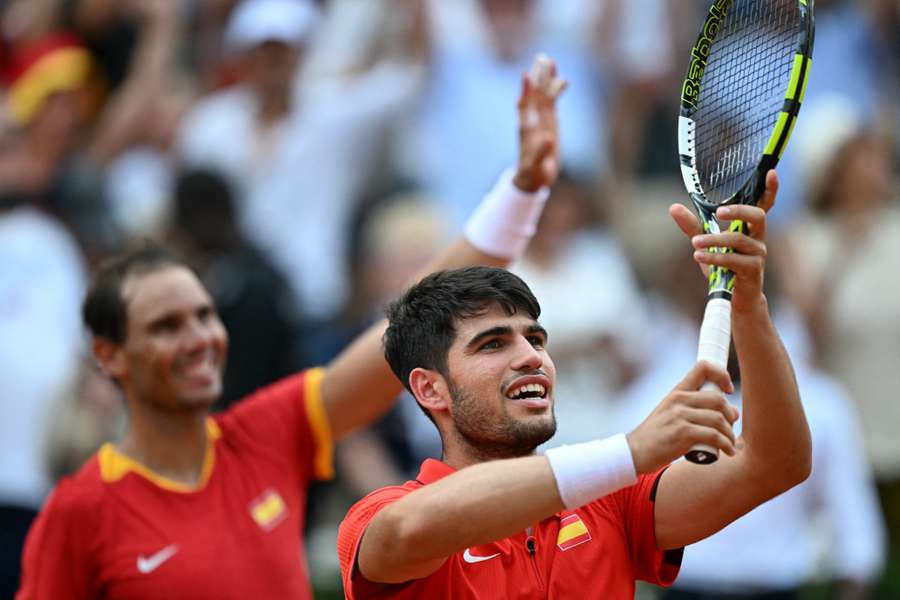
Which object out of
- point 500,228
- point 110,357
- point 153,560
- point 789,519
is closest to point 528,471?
point 500,228

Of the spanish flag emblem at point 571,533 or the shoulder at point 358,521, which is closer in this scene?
the shoulder at point 358,521

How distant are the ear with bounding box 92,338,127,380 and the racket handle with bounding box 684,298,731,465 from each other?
235 cm

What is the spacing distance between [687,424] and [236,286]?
4.36 meters

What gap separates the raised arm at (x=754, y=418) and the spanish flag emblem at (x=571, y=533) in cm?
24

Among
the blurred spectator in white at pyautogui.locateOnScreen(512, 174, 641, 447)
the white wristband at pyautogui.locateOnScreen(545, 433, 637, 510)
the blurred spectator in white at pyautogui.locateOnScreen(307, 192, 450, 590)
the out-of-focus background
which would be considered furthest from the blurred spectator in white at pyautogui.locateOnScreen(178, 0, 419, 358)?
the white wristband at pyautogui.locateOnScreen(545, 433, 637, 510)

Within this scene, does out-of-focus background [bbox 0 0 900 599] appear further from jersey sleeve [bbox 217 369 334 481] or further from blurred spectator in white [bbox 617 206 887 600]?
jersey sleeve [bbox 217 369 334 481]

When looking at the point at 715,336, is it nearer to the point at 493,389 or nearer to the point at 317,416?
the point at 493,389

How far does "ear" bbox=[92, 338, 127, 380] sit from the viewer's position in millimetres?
5137

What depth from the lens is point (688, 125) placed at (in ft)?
13.3

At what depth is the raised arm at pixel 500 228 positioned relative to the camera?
4.89 meters

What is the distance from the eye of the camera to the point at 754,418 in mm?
3684

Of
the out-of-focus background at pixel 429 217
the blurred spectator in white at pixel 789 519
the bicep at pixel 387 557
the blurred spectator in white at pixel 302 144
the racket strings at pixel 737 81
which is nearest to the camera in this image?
the bicep at pixel 387 557

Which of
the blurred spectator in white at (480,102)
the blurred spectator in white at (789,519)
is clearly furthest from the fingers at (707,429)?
the blurred spectator in white at (480,102)

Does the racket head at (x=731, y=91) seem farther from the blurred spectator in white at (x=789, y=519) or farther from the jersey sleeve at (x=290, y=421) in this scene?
the blurred spectator in white at (x=789, y=519)
